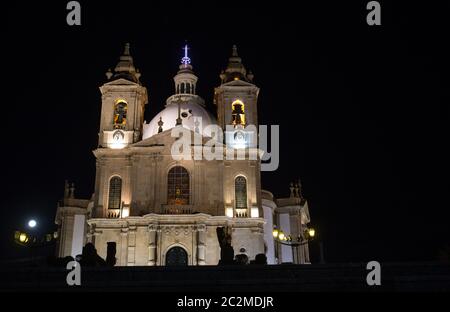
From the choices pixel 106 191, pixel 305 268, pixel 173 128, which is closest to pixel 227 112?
pixel 173 128

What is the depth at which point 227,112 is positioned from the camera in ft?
140

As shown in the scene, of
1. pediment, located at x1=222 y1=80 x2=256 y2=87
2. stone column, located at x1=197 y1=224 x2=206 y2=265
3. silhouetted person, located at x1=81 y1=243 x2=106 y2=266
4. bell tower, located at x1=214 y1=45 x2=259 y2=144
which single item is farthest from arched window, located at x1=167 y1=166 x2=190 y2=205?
silhouetted person, located at x1=81 y1=243 x2=106 y2=266

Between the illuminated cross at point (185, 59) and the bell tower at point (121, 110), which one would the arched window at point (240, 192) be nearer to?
the bell tower at point (121, 110)

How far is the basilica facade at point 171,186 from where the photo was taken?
123ft

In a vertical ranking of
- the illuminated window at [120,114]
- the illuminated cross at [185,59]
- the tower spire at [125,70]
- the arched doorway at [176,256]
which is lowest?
the arched doorway at [176,256]

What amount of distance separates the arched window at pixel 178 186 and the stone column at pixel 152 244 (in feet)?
7.98

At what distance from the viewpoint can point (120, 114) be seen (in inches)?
1687

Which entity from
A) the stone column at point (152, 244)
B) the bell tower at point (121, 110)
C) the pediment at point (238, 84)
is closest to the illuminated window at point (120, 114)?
the bell tower at point (121, 110)

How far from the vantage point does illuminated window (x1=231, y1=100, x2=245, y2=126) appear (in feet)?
140

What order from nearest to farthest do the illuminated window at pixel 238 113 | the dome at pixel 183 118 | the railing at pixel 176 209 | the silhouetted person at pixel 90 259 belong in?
the silhouetted person at pixel 90 259
the railing at pixel 176 209
the illuminated window at pixel 238 113
the dome at pixel 183 118

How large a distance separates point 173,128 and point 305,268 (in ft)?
83.4

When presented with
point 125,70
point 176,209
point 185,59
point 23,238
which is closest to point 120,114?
point 125,70

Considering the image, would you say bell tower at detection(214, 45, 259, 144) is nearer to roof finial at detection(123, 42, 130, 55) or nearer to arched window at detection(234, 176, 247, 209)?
arched window at detection(234, 176, 247, 209)
